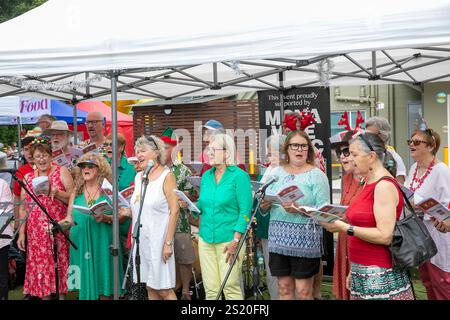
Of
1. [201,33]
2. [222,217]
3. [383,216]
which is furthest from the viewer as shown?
[222,217]

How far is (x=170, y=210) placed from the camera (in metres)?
5.11

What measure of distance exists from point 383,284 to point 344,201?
5.32 ft

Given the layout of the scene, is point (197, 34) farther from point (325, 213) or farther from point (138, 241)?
point (138, 241)

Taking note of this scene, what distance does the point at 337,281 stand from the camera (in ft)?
17.9

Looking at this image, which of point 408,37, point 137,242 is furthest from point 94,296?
point 408,37

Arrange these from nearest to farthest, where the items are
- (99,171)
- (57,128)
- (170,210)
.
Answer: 1. (170,210)
2. (99,171)
3. (57,128)

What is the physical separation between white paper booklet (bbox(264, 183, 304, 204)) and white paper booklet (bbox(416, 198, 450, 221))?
91cm

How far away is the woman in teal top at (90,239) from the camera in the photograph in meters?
5.70

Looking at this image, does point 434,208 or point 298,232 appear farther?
point 298,232

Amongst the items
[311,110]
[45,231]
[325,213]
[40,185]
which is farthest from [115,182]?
[311,110]

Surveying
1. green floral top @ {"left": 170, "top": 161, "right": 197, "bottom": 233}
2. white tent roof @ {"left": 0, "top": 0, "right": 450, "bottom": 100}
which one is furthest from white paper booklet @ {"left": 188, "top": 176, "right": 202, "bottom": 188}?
white tent roof @ {"left": 0, "top": 0, "right": 450, "bottom": 100}

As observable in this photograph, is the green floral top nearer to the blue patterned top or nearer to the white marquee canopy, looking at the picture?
the white marquee canopy

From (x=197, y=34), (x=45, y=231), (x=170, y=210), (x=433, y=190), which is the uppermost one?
(x=197, y=34)

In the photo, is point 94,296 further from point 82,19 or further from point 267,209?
point 82,19
